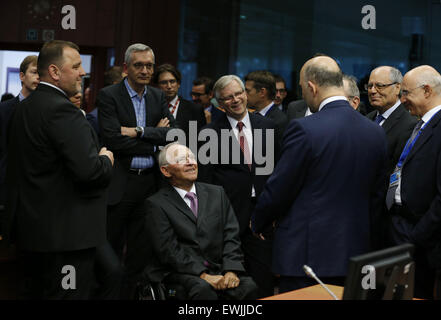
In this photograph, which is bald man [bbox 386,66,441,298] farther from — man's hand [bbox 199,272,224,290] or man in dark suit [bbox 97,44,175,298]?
man in dark suit [bbox 97,44,175,298]

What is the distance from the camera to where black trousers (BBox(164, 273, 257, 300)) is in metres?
2.94

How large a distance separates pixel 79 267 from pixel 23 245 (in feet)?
0.97

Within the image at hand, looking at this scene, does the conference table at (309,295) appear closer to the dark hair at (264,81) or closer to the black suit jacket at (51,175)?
the black suit jacket at (51,175)

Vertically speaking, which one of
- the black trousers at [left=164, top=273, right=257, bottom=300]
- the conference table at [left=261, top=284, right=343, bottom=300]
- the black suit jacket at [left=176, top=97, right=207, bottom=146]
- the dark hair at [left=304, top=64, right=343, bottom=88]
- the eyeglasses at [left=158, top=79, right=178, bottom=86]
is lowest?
the black trousers at [left=164, top=273, right=257, bottom=300]

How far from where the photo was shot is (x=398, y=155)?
3.43m

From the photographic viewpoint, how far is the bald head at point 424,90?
124 inches

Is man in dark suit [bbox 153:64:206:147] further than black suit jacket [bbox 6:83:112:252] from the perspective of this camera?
Yes

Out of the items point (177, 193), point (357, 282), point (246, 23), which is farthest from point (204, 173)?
point (246, 23)

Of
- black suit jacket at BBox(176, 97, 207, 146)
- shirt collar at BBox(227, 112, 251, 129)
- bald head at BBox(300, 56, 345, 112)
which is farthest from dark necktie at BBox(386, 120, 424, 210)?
black suit jacket at BBox(176, 97, 207, 146)

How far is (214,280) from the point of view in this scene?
308 cm

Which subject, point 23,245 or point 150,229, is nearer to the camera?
point 23,245

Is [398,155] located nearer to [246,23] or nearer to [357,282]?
[357,282]

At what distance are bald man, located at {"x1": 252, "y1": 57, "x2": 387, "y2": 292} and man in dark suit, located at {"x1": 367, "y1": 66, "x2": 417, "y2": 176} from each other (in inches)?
31.9

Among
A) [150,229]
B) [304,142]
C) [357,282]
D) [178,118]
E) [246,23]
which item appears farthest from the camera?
[246,23]
